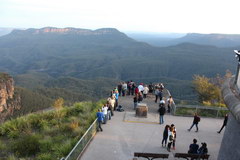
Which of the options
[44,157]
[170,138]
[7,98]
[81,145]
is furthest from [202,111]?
[7,98]

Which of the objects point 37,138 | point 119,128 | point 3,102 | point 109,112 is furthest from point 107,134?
point 3,102

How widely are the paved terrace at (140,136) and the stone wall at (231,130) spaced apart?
3917mm

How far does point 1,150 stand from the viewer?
1109 centimetres

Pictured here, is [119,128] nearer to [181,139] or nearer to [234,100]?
[181,139]

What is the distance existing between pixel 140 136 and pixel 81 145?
135 inches

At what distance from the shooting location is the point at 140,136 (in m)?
12.3

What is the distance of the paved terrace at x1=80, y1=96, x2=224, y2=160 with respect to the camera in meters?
10.6

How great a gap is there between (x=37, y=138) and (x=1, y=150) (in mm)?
1646

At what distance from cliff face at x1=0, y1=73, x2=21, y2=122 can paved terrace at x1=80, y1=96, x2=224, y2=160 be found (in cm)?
8748

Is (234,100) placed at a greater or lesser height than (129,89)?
greater

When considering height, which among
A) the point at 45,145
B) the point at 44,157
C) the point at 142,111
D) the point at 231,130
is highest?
the point at 231,130

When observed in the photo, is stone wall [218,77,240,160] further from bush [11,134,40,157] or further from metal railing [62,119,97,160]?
bush [11,134,40,157]

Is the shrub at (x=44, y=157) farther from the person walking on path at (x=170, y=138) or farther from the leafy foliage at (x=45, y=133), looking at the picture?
the person walking on path at (x=170, y=138)

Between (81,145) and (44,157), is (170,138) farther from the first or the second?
(44,157)
